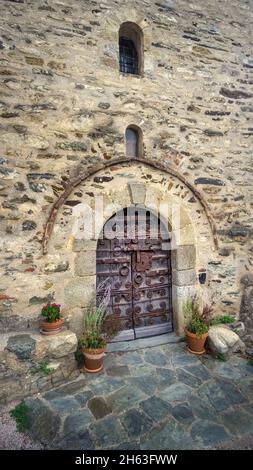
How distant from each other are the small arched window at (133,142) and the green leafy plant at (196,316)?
2239 mm

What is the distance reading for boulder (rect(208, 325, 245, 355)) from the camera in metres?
3.21

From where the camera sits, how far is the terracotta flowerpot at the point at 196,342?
3275 millimetres

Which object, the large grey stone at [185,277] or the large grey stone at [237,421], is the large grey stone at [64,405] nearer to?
the large grey stone at [237,421]

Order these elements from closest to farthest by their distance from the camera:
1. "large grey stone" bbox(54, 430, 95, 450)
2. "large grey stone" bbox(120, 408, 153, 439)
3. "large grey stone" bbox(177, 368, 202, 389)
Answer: "large grey stone" bbox(54, 430, 95, 450)
"large grey stone" bbox(120, 408, 153, 439)
"large grey stone" bbox(177, 368, 202, 389)

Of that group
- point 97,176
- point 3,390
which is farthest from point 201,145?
point 3,390

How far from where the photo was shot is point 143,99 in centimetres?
343

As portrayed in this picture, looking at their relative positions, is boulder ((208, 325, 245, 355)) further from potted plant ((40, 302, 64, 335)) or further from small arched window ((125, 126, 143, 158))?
small arched window ((125, 126, 143, 158))

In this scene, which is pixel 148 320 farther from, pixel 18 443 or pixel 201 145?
pixel 201 145

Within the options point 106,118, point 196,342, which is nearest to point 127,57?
point 106,118

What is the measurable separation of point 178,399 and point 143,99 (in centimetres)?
366

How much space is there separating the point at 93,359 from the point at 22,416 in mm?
852

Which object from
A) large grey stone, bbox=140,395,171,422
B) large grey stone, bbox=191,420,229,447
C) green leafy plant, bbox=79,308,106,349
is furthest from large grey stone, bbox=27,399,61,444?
large grey stone, bbox=191,420,229,447

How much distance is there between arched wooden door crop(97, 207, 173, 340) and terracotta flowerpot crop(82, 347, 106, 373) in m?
0.53

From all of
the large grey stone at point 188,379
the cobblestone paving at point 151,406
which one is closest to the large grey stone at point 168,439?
the cobblestone paving at point 151,406
